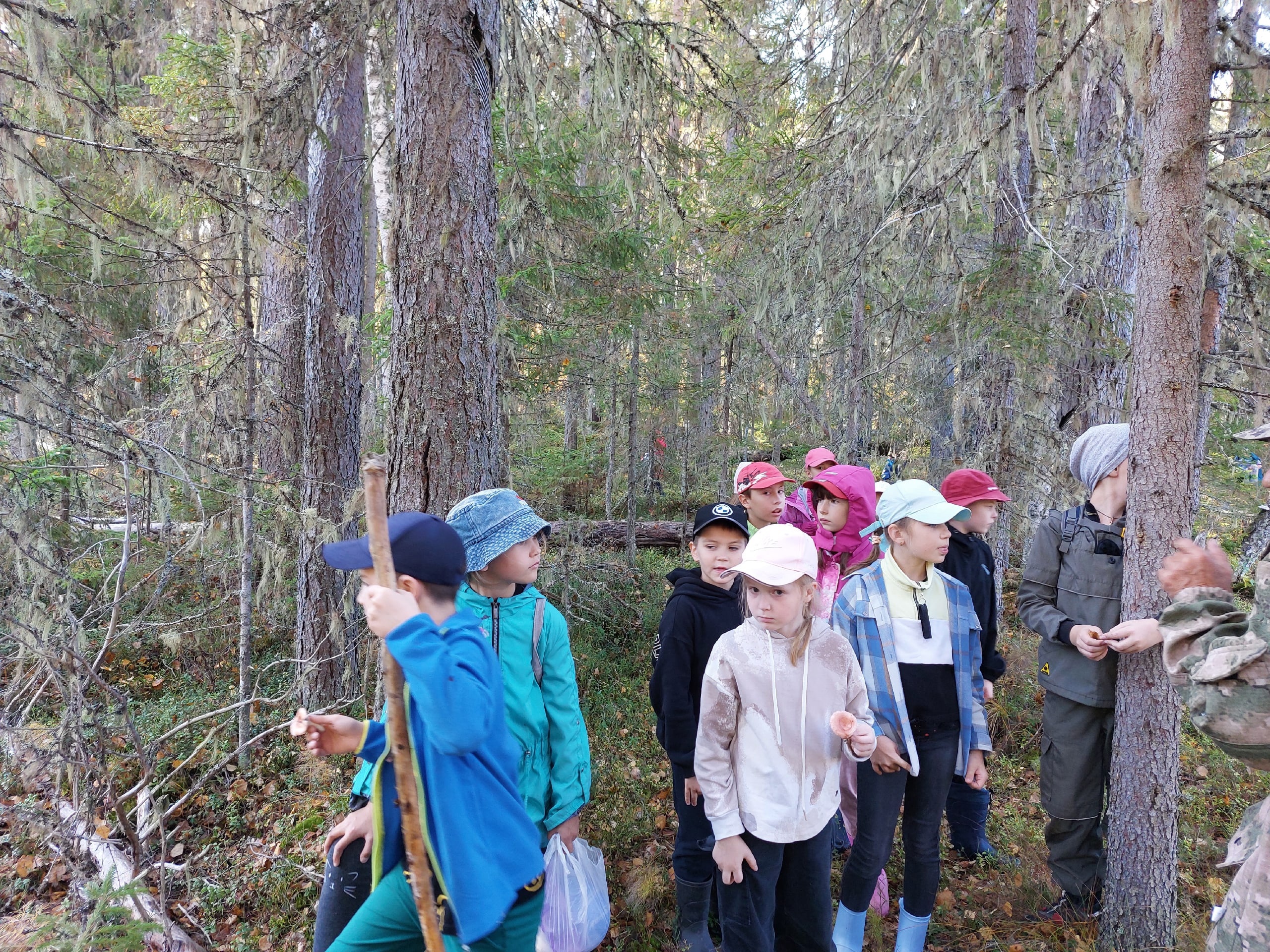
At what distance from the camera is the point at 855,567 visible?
15.3 ft

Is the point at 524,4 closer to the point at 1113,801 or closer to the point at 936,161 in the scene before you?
the point at 936,161

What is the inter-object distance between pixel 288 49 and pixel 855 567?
5516mm

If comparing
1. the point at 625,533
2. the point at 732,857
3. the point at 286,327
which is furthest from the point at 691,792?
the point at 625,533

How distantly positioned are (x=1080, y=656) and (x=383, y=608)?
342 cm

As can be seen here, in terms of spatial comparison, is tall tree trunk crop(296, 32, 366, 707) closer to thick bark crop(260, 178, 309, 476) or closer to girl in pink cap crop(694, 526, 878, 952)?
thick bark crop(260, 178, 309, 476)

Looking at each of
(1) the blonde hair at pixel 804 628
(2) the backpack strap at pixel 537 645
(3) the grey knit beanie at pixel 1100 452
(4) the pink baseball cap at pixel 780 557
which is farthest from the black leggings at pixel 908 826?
(2) the backpack strap at pixel 537 645

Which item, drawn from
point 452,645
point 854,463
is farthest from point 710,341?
point 452,645

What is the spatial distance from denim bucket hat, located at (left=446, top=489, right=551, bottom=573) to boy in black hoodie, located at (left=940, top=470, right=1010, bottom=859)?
2.42m

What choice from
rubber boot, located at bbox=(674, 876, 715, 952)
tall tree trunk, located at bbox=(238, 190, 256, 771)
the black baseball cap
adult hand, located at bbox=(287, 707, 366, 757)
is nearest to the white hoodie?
→ the black baseball cap

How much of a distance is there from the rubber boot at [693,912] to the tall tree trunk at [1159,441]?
184 centimetres

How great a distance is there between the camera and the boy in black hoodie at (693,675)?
3.33m

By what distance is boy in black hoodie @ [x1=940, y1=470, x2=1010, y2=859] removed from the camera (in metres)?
3.87

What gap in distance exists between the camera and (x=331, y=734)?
1.94m

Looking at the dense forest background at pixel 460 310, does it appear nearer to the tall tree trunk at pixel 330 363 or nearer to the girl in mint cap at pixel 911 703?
the tall tree trunk at pixel 330 363
